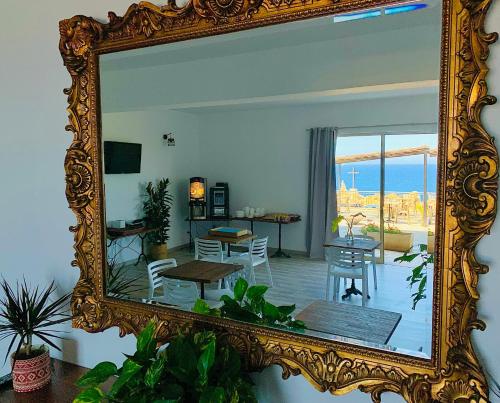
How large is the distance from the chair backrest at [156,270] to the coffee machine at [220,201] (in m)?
0.22

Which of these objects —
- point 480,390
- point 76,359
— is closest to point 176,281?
point 76,359

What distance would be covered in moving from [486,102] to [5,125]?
5.49 ft

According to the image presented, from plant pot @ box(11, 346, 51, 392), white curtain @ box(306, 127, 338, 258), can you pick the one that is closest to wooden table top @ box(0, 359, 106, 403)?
plant pot @ box(11, 346, 51, 392)

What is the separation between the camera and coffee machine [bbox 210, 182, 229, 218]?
1372 mm

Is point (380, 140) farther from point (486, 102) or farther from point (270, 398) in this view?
point (270, 398)

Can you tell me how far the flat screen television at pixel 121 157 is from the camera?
1403 mm

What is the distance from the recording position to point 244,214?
4.48 ft

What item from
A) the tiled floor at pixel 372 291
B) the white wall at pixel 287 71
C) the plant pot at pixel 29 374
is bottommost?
the plant pot at pixel 29 374

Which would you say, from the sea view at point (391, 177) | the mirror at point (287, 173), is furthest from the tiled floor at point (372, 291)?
the sea view at point (391, 177)

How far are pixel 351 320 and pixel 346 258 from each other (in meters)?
0.18

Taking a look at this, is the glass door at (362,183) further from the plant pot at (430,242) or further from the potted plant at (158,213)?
the potted plant at (158,213)

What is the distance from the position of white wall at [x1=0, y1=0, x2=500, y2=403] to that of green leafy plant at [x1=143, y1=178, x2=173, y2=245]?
0.31 metres

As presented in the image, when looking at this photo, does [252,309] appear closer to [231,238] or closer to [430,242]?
[231,238]

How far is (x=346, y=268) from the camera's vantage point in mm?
1193
